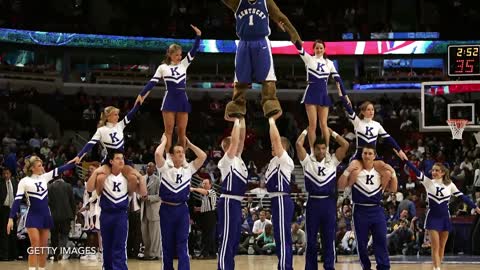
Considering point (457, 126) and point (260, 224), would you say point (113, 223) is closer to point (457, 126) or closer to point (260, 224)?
point (260, 224)

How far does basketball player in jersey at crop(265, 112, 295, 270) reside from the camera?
39.4ft

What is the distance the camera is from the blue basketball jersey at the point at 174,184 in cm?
1234

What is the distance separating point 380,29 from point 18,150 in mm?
14835

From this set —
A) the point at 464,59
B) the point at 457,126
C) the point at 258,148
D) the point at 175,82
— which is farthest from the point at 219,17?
the point at 175,82

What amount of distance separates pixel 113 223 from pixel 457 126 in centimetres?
1061

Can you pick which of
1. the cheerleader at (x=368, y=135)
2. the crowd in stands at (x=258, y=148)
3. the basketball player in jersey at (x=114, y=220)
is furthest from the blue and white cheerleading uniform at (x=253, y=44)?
the crowd in stands at (x=258, y=148)

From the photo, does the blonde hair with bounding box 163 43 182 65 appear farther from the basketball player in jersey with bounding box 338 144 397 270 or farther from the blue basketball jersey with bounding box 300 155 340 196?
the basketball player in jersey with bounding box 338 144 397 270

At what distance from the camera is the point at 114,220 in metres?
12.4

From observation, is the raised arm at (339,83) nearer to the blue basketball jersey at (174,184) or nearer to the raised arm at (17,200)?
the blue basketball jersey at (174,184)

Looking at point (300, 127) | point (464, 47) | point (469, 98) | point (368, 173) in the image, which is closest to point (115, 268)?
point (368, 173)

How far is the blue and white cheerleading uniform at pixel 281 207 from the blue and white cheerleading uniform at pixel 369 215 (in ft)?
4.07

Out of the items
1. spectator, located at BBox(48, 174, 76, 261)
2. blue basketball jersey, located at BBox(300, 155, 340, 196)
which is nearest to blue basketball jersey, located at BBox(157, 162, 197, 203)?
blue basketball jersey, located at BBox(300, 155, 340, 196)

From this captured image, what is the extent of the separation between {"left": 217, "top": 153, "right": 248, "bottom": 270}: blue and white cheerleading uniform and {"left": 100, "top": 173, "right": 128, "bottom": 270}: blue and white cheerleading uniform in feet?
4.45

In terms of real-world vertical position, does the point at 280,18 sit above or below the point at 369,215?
above
